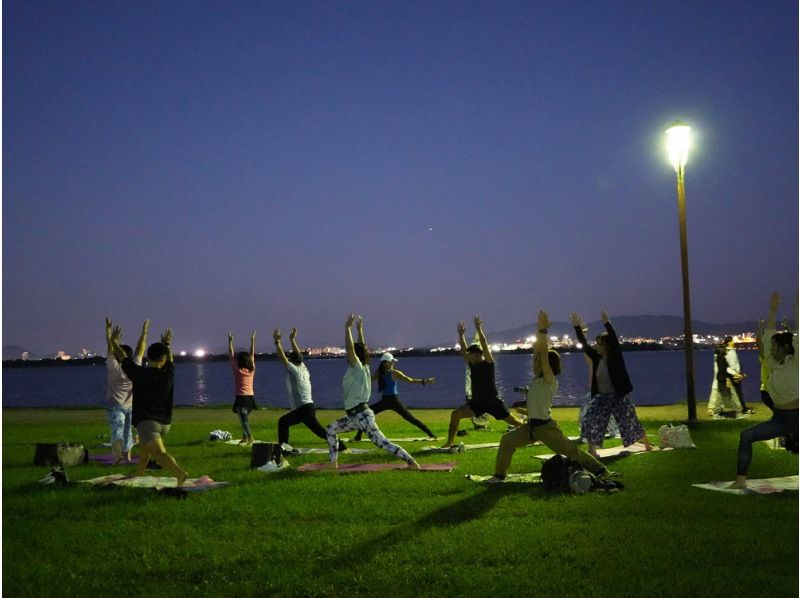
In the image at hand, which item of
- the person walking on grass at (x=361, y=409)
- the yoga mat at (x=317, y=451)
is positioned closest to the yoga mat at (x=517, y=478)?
the person walking on grass at (x=361, y=409)

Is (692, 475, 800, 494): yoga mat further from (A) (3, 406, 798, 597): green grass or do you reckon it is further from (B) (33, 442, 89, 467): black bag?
(B) (33, 442, 89, 467): black bag

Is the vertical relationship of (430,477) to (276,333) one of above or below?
below

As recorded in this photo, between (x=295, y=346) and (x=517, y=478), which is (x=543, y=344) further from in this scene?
(x=295, y=346)

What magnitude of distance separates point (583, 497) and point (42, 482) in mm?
7636

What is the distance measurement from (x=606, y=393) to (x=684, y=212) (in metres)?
6.97

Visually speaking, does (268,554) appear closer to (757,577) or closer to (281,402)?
(757,577)

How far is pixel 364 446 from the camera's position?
1536 cm

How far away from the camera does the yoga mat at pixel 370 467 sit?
455 inches

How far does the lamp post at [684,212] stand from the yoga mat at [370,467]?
7.84 meters

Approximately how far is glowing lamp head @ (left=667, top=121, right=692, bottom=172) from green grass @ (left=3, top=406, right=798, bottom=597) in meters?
8.27

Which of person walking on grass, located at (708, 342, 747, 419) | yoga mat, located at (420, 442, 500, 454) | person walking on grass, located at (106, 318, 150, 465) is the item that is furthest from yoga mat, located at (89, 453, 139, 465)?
person walking on grass, located at (708, 342, 747, 419)

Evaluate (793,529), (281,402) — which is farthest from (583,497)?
(281,402)

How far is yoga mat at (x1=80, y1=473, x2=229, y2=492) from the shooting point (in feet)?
33.7

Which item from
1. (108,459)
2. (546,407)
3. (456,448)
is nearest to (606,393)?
(456,448)
